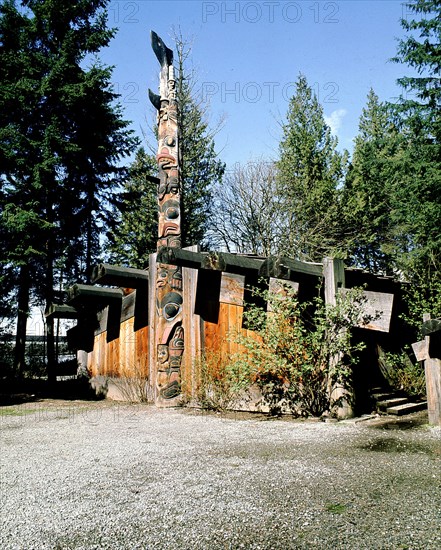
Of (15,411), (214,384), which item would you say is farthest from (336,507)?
(15,411)

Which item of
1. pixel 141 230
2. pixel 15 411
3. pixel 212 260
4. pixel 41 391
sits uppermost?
pixel 141 230

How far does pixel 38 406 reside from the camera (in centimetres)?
1007

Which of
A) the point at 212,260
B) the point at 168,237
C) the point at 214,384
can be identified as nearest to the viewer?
the point at 212,260

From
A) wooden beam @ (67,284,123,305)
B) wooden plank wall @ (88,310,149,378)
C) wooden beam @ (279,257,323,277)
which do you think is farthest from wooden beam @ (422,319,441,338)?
wooden beam @ (67,284,123,305)

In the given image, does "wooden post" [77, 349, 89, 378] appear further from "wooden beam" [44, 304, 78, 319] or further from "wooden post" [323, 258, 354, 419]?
"wooden post" [323, 258, 354, 419]

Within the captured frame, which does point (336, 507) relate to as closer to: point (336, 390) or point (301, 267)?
point (336, 390)

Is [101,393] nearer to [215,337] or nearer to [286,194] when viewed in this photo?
[215,337]

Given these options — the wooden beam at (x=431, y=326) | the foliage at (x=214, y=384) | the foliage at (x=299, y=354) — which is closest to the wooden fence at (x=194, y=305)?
the foliage at (x=214, y=384)

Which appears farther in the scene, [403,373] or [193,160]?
[193,160]

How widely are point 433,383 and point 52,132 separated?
38.5 ft

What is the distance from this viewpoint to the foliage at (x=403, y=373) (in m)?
8.54

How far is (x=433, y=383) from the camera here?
6297mm

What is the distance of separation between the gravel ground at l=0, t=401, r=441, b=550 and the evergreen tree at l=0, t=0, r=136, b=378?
327 inches

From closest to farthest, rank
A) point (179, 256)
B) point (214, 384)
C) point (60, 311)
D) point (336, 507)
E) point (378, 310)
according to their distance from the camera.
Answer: point (336, 507) < point (378, 310) < point (179, 256) < point (214, 384) < point (60, 311)
